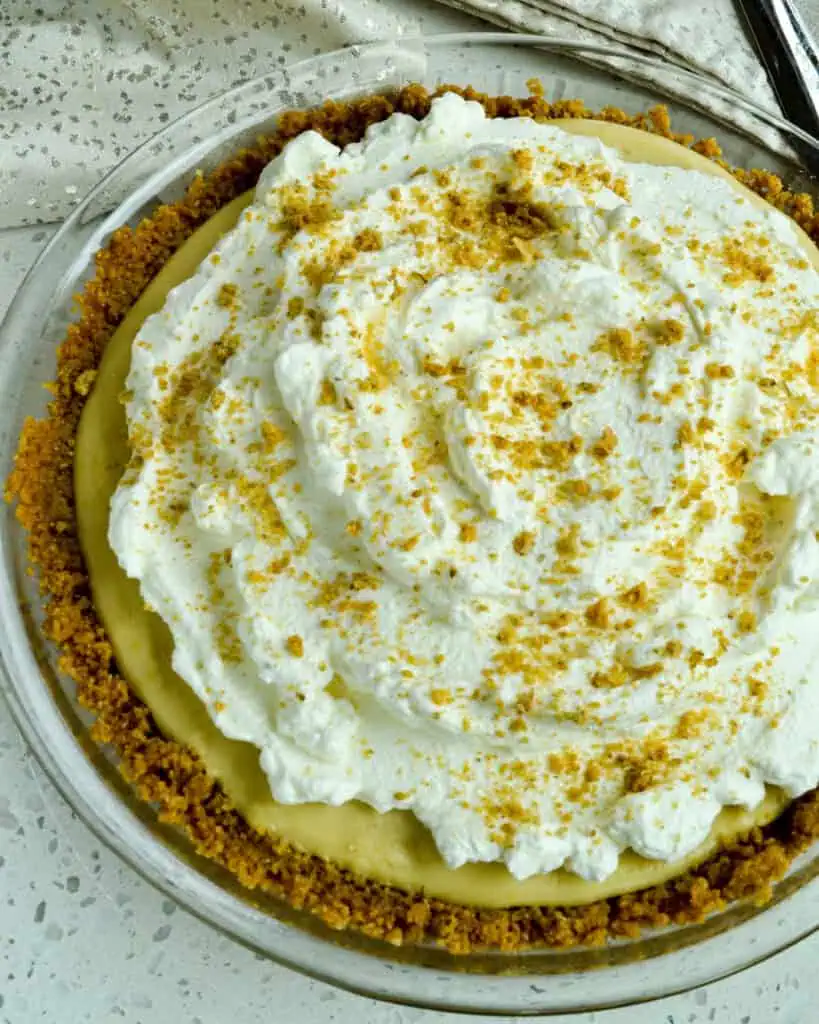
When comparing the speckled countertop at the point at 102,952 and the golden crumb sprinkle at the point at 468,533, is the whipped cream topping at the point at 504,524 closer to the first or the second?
the golden crumb sprinkle at the point at 468,533

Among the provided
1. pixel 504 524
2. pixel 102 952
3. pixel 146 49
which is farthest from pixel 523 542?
pixel 146 49

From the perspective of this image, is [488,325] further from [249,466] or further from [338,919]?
[338,919]

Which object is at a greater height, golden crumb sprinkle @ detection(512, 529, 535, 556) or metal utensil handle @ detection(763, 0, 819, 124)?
metal utensil handle @ detection(763, 0, 819, 124)

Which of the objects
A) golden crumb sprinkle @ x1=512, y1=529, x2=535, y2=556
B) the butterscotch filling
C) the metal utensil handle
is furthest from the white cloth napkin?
golden crumb sprinkle @ x1=512, y1=529, x2=535, y2=556

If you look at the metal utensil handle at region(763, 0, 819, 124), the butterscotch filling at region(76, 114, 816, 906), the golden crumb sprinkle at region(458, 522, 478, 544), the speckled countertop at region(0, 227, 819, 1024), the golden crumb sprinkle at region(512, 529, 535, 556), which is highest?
the metal utensil handle at region(763, 0, 819, 124)

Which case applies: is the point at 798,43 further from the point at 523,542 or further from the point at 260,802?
the point at 260,802

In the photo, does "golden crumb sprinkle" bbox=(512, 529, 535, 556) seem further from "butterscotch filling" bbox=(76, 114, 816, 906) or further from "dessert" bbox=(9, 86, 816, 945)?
"butterscotch filling" bbox=(76, 114, 816, 906)

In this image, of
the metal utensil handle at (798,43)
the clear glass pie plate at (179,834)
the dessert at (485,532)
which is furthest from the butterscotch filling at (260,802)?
the metal utensil handle at (798,43)

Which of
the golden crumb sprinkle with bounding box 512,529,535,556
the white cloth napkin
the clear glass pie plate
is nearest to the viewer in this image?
the golden crumb sprinkle with bounding box 512,529,535,556
